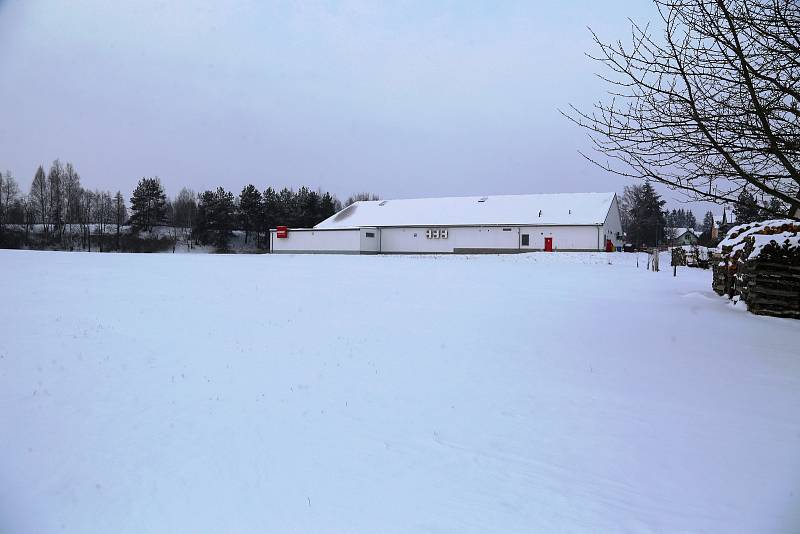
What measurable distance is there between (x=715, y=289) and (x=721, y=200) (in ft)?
35.9

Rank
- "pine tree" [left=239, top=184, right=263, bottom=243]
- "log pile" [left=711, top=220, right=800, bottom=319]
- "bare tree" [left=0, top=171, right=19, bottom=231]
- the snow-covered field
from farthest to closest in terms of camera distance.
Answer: "pine tree" [left=239, top=184, right=263, bottom=243] < "bare tree" [left=0, top=171, right=19, bottom=231] < "log pile" [left=711, top=220, right=800, bottom=319] < the snow-covered field

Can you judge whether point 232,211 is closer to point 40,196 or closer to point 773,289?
point 40,196

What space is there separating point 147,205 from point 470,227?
45489mm

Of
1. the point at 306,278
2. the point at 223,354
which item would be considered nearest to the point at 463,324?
the point at 223,354

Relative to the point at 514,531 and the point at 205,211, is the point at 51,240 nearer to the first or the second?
the point at 205,211

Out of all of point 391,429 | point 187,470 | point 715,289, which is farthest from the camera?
point 715,289

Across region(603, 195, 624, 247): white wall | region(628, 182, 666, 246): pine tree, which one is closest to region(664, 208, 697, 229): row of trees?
region(628, 182, 666, 246): pine tree

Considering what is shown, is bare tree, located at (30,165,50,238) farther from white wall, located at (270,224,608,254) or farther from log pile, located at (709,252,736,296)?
log pile, located at (709,252,736,296)

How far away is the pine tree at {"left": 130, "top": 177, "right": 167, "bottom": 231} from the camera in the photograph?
64.6 meters

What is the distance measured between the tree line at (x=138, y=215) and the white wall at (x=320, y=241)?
11.6 meters

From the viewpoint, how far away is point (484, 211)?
51125mm

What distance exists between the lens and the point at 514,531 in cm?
313

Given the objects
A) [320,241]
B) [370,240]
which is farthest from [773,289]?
[320,241]

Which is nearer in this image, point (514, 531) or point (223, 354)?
point (514, 531)
